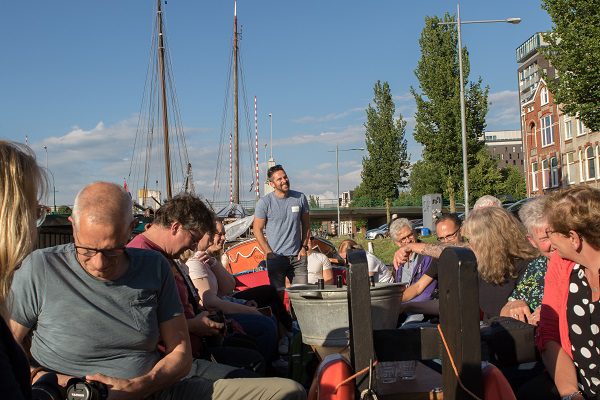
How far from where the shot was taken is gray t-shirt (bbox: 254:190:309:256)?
7734 millimetres

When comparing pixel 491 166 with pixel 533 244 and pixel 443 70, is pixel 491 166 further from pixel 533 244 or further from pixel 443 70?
pixel 533 244

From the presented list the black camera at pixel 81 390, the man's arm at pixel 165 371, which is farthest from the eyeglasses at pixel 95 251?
the black camera at pixel 81 390

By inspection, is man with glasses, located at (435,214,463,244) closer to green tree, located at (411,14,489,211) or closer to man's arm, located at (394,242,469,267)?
man's arm, located at (394,242,469,267)

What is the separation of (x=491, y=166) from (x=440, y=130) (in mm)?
15158

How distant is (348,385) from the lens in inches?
91.5

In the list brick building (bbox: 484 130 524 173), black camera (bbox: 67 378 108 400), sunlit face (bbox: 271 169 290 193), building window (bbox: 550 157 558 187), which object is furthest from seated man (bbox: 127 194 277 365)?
brick building (bbox: 484 130 524 173)

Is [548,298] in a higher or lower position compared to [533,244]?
lower

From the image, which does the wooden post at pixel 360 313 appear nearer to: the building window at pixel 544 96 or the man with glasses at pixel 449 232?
the man with glasses at pixel 449 232

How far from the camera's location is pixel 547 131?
2076 inches

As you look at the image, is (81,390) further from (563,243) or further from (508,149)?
(508,149)

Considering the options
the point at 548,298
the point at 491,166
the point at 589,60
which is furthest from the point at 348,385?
the point at 491,166

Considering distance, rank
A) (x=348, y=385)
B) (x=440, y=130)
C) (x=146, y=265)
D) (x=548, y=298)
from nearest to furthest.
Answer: (x=348, y=385) < (x=146, y=265) < (x=548, y=298) < (x=440, y=130)

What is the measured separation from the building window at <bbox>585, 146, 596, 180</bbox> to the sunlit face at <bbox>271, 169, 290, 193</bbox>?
136ft

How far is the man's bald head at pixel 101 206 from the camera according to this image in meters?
2.73
